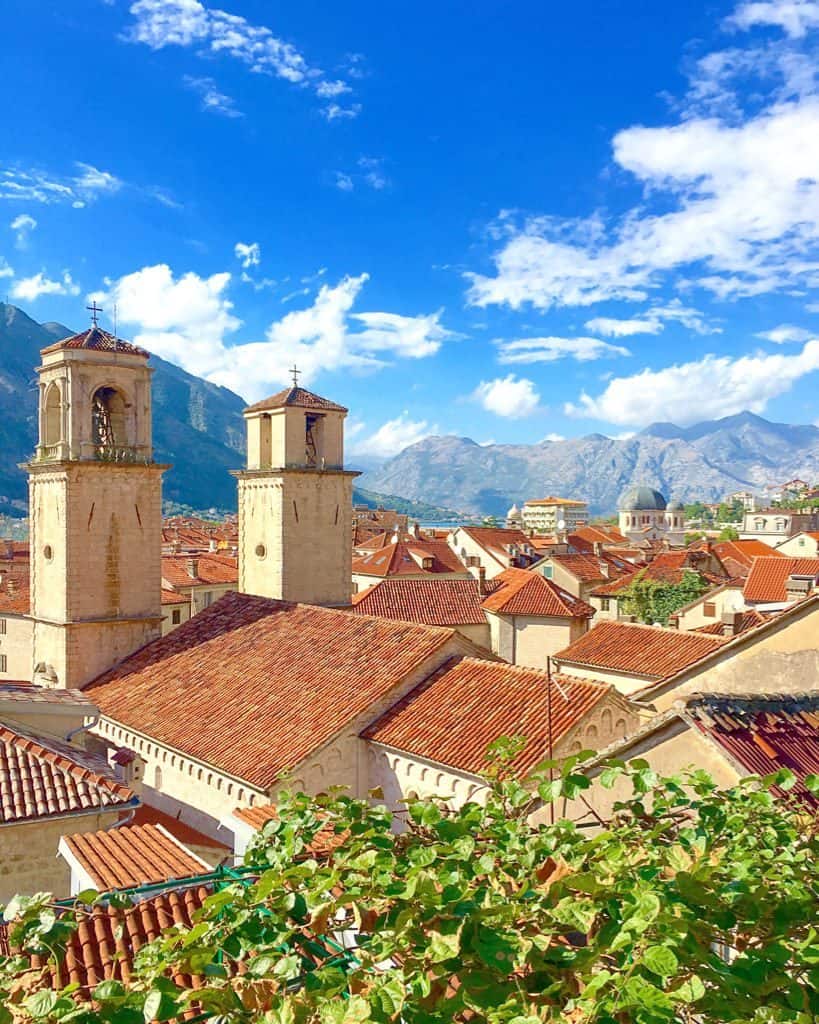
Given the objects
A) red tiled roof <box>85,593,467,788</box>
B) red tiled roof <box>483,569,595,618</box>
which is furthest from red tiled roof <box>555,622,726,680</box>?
red tiled roof <box>483,569,595,618</box>

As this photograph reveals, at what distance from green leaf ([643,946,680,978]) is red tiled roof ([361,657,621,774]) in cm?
1100

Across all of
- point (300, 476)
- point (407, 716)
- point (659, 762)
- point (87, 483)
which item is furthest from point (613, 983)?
point (300, 476)

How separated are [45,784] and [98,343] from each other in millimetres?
14513

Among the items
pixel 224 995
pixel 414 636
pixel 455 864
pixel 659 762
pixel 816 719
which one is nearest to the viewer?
pixel 224 995

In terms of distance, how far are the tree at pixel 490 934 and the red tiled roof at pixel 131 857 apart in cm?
437

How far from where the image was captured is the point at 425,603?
39.2 m

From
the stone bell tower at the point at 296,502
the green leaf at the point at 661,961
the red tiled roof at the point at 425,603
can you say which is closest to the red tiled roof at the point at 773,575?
the red tiled roof at the point at 425,603

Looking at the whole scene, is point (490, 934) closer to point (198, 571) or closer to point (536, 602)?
point (536, 602)

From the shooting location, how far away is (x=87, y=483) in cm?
2275

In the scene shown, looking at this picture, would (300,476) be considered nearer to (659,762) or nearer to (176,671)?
(176,671)

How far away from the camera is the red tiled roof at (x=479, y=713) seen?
1467 cm

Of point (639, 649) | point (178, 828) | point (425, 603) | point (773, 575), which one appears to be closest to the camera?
point (178, 828)

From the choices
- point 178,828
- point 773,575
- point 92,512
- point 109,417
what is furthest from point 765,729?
point 773,575

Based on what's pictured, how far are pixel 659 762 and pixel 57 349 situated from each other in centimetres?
2003
